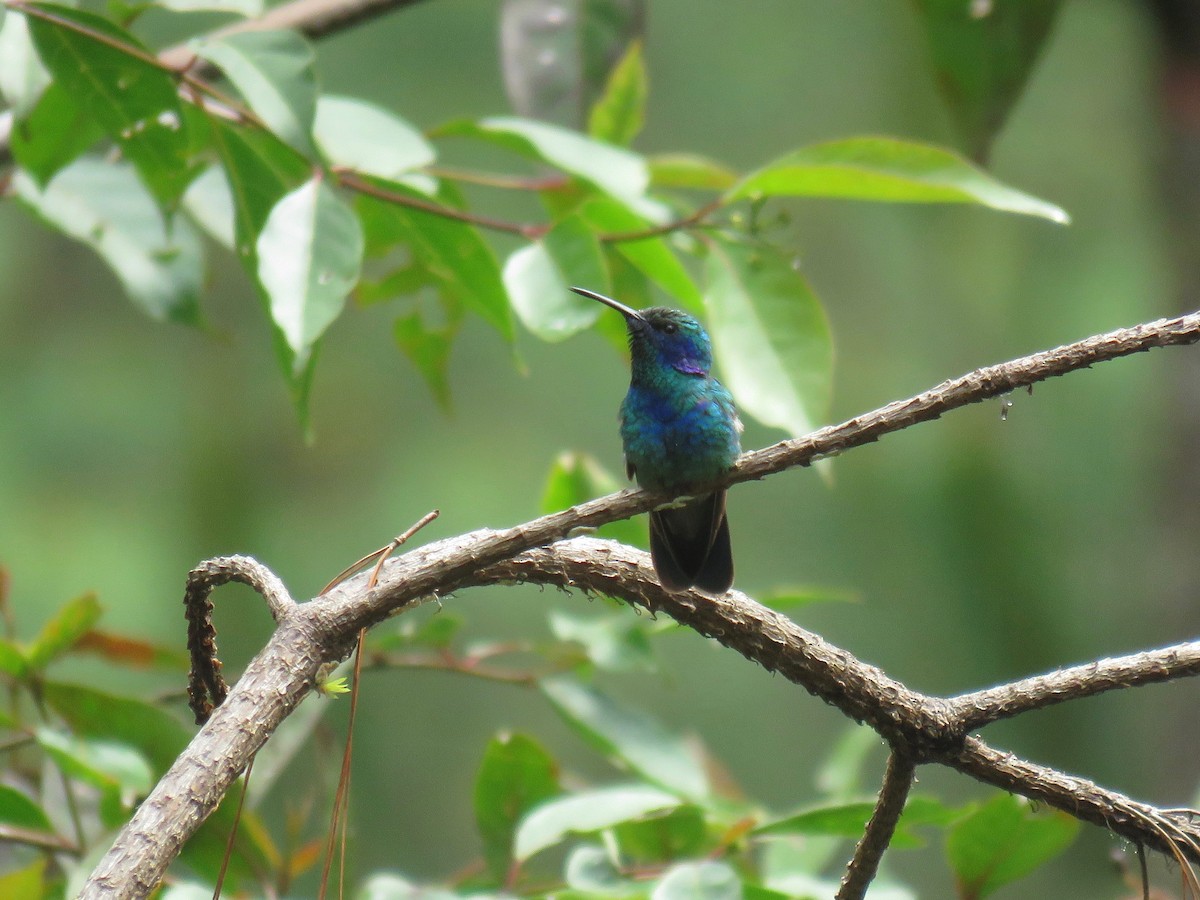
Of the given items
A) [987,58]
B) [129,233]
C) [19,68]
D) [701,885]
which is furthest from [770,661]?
[129,233]

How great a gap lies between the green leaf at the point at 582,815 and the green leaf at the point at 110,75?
106 centimetres

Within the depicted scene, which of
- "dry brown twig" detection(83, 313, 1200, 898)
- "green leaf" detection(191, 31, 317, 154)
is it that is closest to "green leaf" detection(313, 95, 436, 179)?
"green leaf" detection(191, 31, 317, 154)

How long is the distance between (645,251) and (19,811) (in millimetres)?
1269

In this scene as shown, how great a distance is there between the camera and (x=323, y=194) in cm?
138

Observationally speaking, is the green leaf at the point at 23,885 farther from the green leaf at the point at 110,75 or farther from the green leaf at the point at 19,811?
the green leaf at the point at 110,75

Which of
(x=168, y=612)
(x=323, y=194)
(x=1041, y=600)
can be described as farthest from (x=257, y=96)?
(x=1041, y=600)

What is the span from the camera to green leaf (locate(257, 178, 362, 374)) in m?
1.25

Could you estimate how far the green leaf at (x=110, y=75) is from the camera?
1403mm

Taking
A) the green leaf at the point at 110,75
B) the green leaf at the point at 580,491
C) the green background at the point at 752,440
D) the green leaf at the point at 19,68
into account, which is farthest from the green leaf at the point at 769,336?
the green background at the point at 752,440

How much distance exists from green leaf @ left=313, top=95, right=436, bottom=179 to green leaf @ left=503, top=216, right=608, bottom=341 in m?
0.21

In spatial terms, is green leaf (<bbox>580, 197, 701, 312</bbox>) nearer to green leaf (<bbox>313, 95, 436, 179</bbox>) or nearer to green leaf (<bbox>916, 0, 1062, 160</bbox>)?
green leaf (<bbox>313, 95, 436, 179</bbox>)

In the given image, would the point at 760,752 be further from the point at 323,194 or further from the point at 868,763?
the point at 323,194

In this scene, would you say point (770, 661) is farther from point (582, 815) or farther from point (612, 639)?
point (612, 639)

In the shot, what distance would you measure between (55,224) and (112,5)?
1.90 feet
